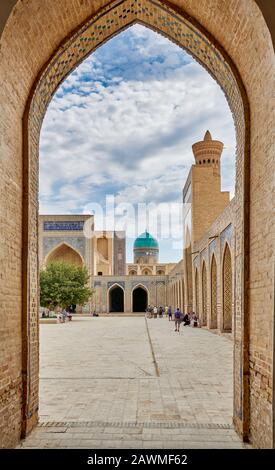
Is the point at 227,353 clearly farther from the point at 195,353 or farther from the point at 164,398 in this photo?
the point at 164,398

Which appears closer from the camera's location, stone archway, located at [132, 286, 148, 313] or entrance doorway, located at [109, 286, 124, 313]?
entrance doorway, located at [109, 286, 124, 313]

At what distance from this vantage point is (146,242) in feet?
165

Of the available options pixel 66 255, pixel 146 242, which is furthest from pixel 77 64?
pixel 146 242

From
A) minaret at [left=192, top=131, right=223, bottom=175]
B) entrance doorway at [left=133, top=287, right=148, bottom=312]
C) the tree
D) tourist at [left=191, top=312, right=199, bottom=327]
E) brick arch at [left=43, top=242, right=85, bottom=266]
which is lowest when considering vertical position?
entrance doorway at [left=133, top=287, right=148, bottom=312]

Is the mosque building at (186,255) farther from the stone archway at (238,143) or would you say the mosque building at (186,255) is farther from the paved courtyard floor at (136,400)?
the paved courtyard floor at (136,400)

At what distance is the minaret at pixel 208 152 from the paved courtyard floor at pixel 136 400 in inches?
581

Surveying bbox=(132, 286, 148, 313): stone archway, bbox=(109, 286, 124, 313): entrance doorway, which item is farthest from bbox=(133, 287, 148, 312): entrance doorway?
bbox=(109, 286, 124, 313): entrance doorway

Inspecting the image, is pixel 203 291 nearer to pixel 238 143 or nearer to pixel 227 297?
pixel 227 297

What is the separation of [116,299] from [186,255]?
18.3 m

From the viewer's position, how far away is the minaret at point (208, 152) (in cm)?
2414

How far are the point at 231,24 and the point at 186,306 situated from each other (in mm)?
21027

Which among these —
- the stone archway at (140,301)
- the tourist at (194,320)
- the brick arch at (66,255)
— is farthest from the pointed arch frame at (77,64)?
the stone archway at (140,301)

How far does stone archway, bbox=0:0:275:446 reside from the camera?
3.88 m

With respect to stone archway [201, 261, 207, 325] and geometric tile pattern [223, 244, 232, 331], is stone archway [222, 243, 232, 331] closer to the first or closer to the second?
geometric tile pattern [223, 244, 232, 331]
